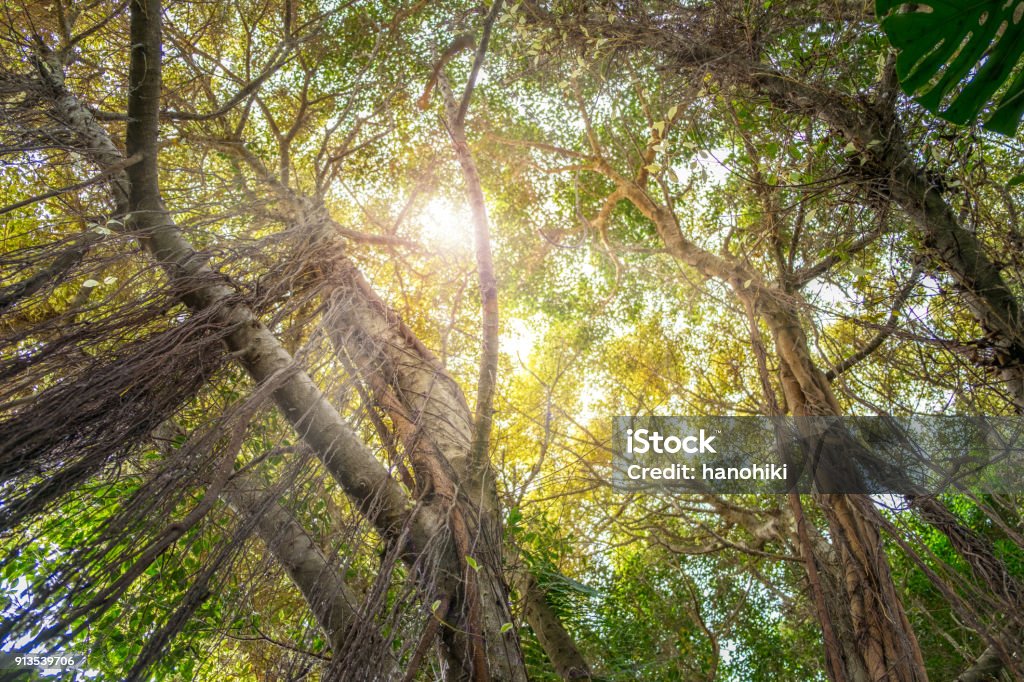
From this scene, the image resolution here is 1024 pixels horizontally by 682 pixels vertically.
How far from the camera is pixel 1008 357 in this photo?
2.53 m

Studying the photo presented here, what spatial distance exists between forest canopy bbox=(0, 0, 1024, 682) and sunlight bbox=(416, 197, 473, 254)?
58mm

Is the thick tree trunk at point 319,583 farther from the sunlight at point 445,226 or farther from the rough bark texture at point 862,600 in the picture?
the sunlight at point 445,226

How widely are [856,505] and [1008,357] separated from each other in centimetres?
93

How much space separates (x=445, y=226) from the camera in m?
5.31

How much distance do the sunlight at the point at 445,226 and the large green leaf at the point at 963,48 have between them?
11.7ft

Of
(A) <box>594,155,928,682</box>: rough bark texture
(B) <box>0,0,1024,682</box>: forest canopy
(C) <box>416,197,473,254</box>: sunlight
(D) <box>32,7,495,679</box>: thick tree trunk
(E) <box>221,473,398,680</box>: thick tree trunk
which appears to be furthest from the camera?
(C) <box>416,197,473,254</box>: sunlight

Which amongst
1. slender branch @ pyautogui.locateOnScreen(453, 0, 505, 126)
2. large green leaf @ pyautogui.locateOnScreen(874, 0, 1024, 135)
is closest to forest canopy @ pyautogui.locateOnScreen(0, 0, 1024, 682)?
large green leaf @ pyautogui.locateOnScreen(874, 0, 1024, 135)

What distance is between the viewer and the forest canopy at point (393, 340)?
164 centimetres

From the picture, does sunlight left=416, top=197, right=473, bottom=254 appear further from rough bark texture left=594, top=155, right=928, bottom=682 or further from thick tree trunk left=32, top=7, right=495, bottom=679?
rough bark texture left=594, top=155, right=928, bottom=682

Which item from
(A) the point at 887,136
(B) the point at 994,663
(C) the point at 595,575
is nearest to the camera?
(A) the point at 887,136

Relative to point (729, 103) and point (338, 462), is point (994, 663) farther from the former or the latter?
point (338, 462)

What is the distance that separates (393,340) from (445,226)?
2793 millimetres

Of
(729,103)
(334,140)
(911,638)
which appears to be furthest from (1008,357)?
(334,140)

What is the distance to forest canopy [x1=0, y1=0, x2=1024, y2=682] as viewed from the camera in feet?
5.40
